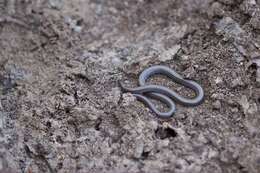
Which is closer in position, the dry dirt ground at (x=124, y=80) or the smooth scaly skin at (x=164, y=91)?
the dry dirt ground at (x=124, y=80)

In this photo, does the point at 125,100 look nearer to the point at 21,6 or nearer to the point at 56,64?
the point at 56,64

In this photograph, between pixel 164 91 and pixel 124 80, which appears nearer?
pixel 164 91

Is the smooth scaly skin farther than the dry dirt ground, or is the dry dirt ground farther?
the smooth scaly skin

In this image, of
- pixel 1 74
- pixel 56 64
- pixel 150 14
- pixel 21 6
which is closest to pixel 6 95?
pixel 1 74
